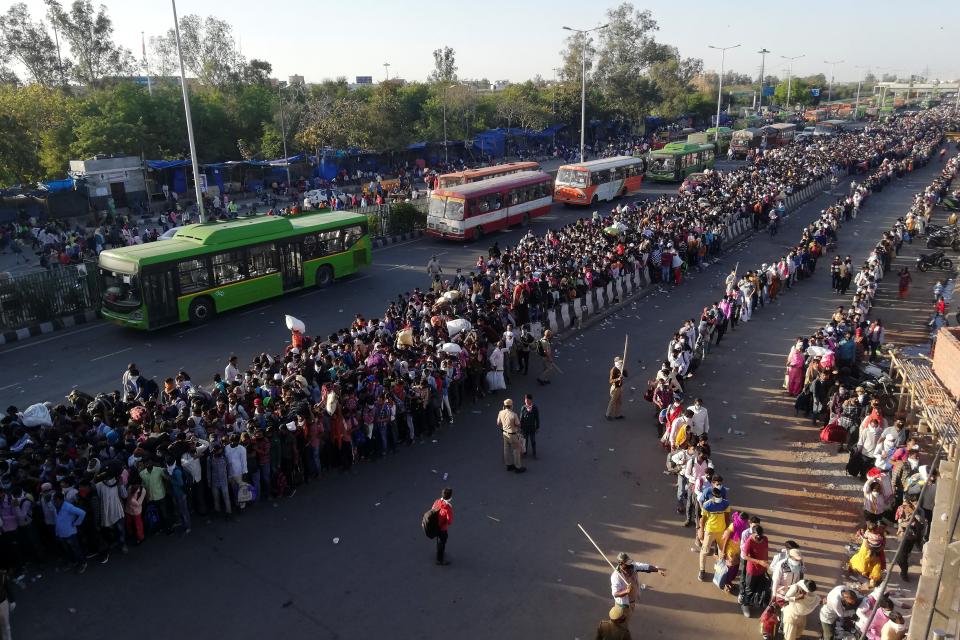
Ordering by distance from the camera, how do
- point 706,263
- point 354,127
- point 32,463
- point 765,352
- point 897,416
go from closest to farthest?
point 32,463 < point 897,416 < point 765,352 < point 706,263 < point 354,127

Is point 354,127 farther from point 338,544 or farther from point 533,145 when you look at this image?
point 338,544

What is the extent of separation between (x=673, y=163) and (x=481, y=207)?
65.7ft

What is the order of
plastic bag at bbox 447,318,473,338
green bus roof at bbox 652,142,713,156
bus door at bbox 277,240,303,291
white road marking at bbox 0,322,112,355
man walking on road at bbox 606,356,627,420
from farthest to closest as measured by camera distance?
green bus roof at bbox 652,142,713,156 → bus door at bbox 277,240,303,291 → white road marking at bbox 0,322,112,355 → plastic bag at bbox 447,318,473,338 → man walking on road at bbox 606,356,627,420

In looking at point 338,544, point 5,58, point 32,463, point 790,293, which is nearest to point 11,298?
point 32,463

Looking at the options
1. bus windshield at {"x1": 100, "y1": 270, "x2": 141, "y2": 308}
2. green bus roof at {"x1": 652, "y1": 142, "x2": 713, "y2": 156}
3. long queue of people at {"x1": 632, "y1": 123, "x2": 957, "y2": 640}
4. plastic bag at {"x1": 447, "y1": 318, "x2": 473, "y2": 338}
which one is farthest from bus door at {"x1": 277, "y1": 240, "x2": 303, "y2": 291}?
green bus roof at {"x1": 652, "y1": 142, "x2": 713, "y2": 156}

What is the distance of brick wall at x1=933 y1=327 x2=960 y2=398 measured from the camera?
1055 centimetres

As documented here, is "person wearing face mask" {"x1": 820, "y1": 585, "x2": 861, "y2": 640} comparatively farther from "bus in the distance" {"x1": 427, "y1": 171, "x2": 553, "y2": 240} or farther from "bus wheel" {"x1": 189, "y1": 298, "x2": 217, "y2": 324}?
"bus in the distance" {"x1": 427, "y1": 171, "x2": 553, "y2": 240}

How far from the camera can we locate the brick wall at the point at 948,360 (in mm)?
10548

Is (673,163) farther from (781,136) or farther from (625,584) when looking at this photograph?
(625,584)

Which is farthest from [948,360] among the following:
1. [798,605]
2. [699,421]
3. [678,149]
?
[678,149]

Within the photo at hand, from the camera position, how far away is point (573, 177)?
34875 millimetres

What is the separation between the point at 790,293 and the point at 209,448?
18.2 m

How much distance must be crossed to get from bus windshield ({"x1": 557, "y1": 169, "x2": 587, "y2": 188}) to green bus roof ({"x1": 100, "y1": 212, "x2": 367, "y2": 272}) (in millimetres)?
16362

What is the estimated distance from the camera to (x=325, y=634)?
24.4 ft
